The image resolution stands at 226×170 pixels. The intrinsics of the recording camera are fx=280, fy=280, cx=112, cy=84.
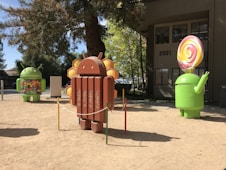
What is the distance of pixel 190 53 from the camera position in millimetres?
12086

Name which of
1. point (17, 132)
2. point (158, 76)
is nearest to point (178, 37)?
point (158, 76)

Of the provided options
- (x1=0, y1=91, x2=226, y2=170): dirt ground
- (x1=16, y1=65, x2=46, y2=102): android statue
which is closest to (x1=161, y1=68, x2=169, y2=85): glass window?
(x1=16, y1=65, x2=46, y2=102): android statue

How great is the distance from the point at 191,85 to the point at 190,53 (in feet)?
5.41

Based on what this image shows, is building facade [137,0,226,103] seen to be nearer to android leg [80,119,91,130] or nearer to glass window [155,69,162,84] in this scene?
glass window [155,69,162,84]

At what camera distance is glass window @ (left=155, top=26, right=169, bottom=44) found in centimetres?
2609

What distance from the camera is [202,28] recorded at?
24000mm

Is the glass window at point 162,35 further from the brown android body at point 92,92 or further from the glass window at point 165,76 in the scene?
the brown android body at point 92,92

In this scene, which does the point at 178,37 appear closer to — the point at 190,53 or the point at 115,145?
the point at 190,53

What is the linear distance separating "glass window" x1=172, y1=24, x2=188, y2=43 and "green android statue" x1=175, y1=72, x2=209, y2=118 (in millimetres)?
14372

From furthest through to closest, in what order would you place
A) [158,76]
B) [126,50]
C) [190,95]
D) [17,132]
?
[126,50]
[158,76]
[190,95]
[17,132]

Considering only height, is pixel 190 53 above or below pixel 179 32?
below

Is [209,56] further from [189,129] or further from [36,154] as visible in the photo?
[36,154]

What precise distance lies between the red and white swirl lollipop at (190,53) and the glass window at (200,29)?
40.8ft

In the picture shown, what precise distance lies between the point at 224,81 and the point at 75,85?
15608 mm
